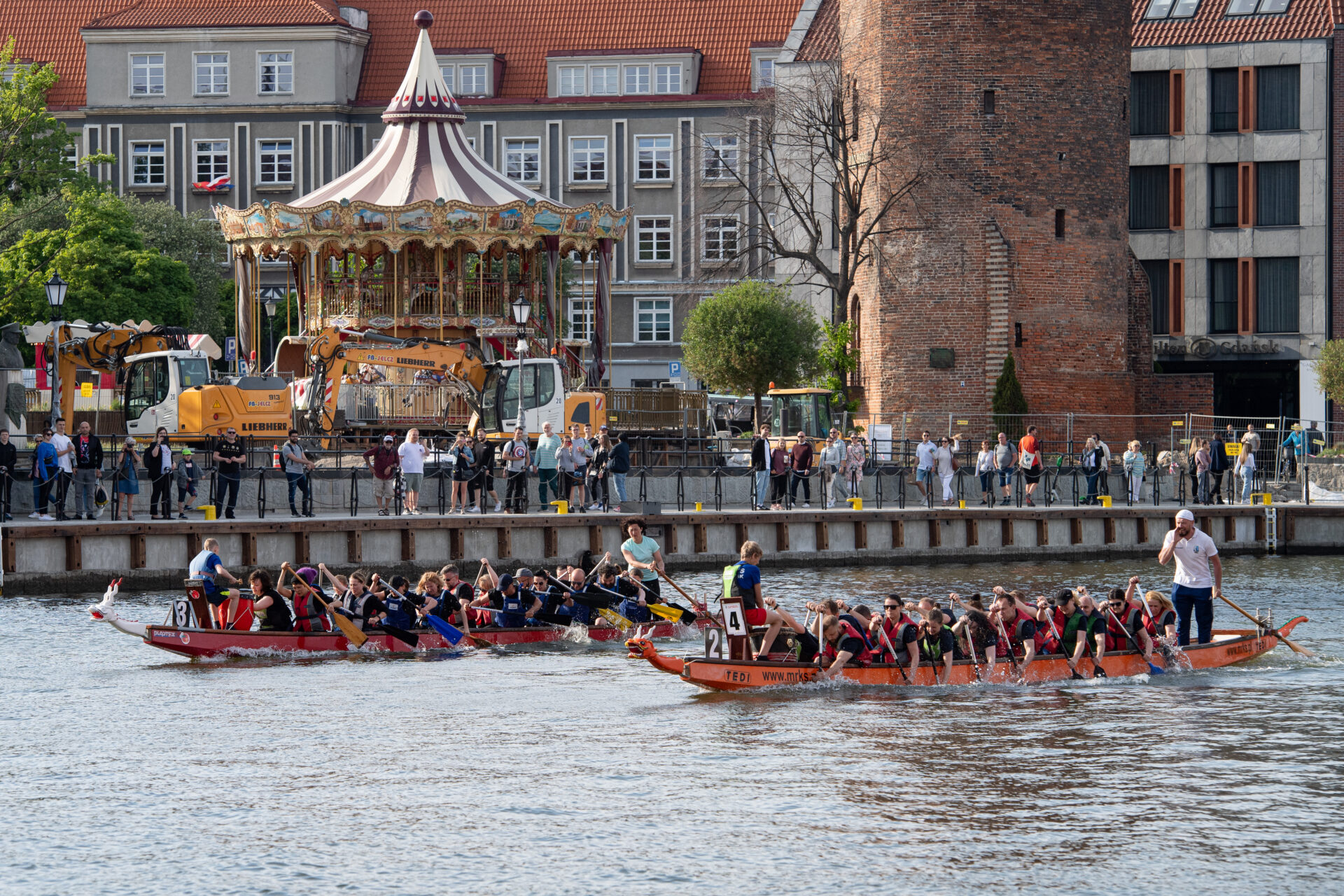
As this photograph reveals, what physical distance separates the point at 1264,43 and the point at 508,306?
30.5 metres

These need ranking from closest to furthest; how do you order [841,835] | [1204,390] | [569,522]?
[841,835] < [569,522] < [1204,390]

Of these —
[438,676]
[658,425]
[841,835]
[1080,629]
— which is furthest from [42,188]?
[841,835]

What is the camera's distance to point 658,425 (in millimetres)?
48844

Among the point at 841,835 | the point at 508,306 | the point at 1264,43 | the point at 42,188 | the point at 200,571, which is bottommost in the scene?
the point at 841,835

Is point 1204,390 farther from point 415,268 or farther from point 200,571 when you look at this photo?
point 200,571

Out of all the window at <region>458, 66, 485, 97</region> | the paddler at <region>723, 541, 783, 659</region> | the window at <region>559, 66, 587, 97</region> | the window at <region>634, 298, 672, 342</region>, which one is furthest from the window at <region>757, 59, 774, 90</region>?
the paddler at <region>723, 541, 783, 659</region>

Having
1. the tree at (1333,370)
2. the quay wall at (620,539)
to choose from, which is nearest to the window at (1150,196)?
the tree at (1333,370)

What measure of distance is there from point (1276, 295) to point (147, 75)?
44199 mm

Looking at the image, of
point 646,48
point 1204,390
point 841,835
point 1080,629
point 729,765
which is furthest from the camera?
point 646,48

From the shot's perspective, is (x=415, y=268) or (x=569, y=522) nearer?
(x=569, y=522)

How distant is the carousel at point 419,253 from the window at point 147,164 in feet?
96.9

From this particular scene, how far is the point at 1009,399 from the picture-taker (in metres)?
49.8

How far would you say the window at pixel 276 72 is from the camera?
2928 inches

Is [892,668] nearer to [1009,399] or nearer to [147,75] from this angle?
[1009,399]
